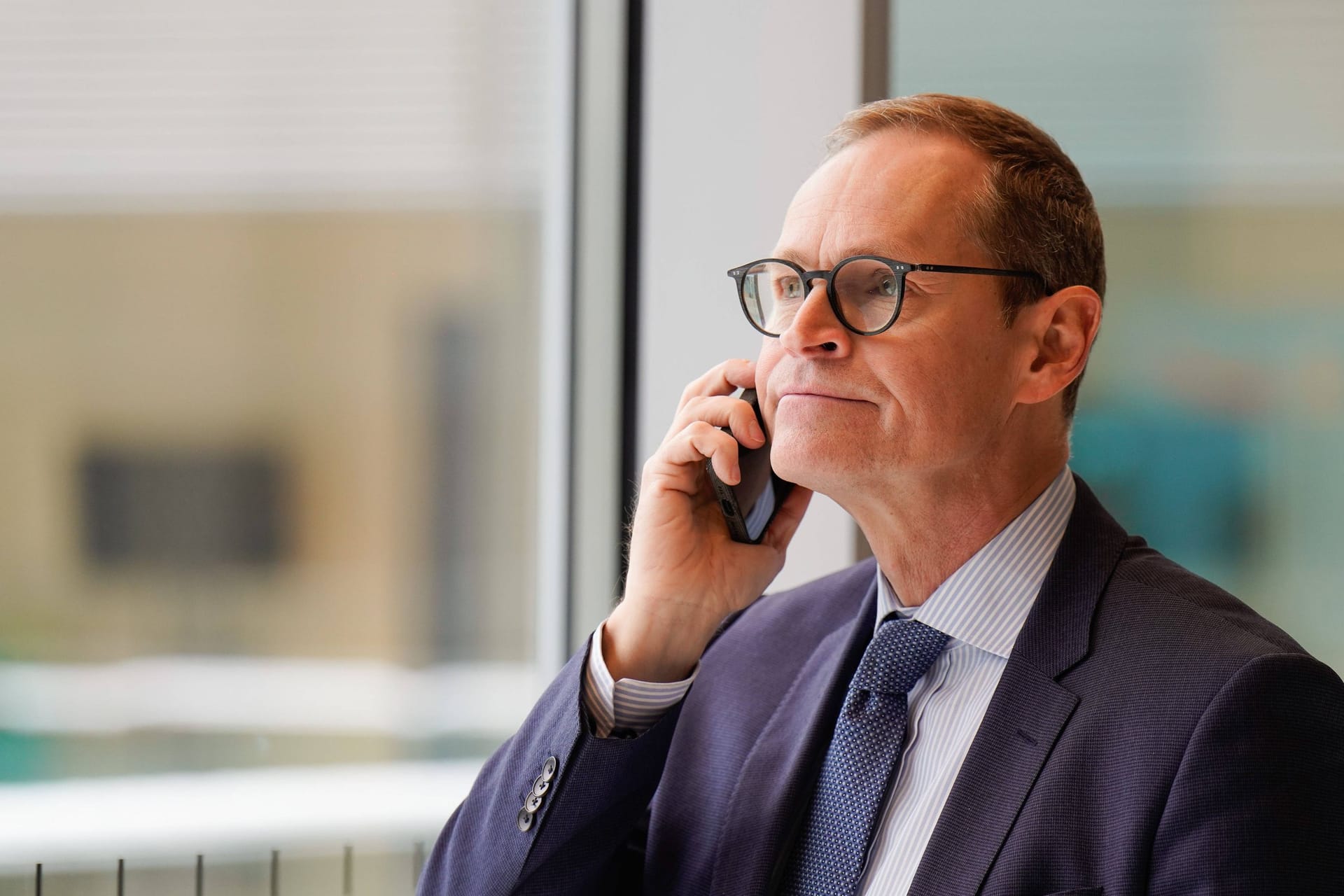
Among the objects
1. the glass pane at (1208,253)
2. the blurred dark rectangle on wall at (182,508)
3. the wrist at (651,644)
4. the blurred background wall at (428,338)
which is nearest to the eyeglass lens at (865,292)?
the wrist at (651,644)

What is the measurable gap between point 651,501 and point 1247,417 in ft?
3.75

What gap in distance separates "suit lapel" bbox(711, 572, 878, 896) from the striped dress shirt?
120 millimetres

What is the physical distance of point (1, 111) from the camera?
5.60 ft

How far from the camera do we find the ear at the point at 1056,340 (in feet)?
4.49

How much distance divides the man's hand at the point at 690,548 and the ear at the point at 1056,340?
0.36 m

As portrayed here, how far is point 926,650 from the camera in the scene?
4.47 feet

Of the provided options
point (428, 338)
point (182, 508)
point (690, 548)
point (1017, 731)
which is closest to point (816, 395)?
point (690, 548)

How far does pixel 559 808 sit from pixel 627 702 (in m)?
0.16

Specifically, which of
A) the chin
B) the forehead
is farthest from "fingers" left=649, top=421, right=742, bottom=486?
the forehead

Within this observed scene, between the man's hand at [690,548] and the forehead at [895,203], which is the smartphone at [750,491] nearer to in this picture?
the man's hand at [690,548]

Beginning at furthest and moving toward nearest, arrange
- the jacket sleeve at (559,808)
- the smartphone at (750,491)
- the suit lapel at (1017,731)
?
1. the smartphone at (750,491)
2. the jacket sleeve at (559,808)
3. the suit lapel at (1017,731)

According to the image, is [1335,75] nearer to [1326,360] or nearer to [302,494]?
[1326,360]

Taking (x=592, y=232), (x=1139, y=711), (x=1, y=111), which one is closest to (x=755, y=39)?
(x=592, y=232)

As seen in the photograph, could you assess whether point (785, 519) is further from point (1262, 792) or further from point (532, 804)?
point (1262, 792)
